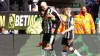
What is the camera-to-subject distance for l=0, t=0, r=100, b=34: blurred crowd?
13.3m

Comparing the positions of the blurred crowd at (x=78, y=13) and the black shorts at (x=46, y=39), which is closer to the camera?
the black shorts at (x=46, y=39)

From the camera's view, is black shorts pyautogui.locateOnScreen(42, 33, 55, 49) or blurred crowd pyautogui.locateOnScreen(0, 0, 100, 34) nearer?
black shorts pyautogui.locateOnScreen(42, 33, 55, 49)

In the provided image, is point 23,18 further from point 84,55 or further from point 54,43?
point 84,55

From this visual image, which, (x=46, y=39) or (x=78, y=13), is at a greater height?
(x=78, y=13)

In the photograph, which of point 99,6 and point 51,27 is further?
point 99,6

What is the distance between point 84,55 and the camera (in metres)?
13.4

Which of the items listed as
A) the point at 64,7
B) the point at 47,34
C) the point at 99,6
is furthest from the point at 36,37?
the point at 99,6

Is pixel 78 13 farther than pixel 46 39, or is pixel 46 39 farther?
pixel 78 13

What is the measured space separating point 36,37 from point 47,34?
469 millimetres

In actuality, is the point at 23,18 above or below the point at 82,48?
above

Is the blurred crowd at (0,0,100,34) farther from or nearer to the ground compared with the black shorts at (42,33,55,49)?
farther from the ground

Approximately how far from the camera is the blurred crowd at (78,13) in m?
13.3

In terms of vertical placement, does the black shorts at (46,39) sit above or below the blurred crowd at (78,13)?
below

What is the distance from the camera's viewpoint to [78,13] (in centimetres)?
1364
